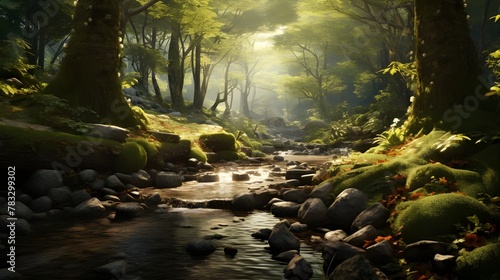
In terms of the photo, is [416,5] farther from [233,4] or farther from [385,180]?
[233,4]

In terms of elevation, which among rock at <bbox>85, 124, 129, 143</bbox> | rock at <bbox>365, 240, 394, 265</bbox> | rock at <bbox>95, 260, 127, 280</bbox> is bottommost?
rock at <bbox>95, 260, 127, 280</bbox>

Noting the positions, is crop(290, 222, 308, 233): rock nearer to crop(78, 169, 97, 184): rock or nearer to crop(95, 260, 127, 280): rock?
crop(95, 260, 127, 280): rock

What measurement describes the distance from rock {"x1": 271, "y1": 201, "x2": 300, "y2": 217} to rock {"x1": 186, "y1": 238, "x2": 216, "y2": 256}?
237 centimetres

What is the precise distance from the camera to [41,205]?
7543mm

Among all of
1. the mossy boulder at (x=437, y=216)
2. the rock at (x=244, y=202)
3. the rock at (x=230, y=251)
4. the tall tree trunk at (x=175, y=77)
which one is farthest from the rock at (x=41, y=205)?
the tall tree trunk at (x=175, y=77)

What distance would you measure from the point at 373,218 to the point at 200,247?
2590mm

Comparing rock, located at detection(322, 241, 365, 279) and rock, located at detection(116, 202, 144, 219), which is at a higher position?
rock, located at detection(322, 241, 365, 279)

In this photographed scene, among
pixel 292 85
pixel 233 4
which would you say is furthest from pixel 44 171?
pixel 292 85

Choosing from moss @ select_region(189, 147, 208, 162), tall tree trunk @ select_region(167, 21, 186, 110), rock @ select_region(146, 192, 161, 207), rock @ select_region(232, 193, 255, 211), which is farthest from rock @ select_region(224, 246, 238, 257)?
tall tree trunk @ select_region(167, 21, 186, 110)

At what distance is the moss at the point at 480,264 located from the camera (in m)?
4.18

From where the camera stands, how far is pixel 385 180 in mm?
7000

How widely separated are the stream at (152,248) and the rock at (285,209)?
14 cm

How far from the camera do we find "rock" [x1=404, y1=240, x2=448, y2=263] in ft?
15.4

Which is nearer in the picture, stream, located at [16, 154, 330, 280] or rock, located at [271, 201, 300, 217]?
stream, located at [16, 154, 330, 280]
